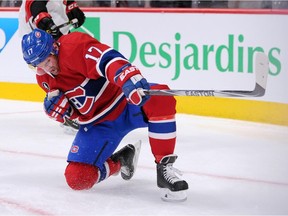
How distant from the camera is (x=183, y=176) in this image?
298 cm

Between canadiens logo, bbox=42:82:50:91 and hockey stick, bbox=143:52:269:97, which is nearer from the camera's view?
hockey stick, bbox=143:52:269:97

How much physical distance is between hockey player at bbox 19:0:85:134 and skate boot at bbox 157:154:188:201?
135cm

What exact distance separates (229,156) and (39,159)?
888mm

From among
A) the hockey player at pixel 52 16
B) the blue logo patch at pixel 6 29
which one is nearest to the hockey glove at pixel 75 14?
the hockey player at pixel 52 16

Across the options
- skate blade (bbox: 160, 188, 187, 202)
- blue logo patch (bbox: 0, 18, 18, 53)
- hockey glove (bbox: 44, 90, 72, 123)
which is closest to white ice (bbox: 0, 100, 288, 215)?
skate blade (bbox: 160, 188, 187, 202)

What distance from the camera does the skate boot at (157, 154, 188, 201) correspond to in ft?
8.24

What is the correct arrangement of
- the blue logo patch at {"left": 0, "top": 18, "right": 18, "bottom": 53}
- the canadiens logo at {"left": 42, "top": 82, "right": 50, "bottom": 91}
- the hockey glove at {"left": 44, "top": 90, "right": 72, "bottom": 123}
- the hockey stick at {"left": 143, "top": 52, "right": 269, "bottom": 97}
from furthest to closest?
the blue logo patch at {"left": 0, "top": 18, "right": 18, "bottom": 53} < the canadiens logo at {"left": 42, "top": 82, "right": 50, "bottom": 91} < the hockey glove at {"left": 44, "top": 90, "right": 72, "bottom": 123} < the hockey stick at {"left": 143, "top": 52, "right": 269, "bottom": 97}

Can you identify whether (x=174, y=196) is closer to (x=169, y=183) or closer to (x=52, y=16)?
(x=169, y=183)

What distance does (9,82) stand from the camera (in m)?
5.54

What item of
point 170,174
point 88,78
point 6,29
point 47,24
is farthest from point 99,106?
point 6,29

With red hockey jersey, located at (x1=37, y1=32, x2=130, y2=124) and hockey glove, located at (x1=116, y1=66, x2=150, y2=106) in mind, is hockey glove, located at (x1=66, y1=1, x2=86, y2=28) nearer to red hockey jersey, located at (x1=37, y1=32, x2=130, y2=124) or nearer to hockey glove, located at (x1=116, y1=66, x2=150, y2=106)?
red hockey jersey, located at (x1=37, y1=32, x2=130, y2=124)

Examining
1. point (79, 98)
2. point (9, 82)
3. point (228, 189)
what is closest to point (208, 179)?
point (228, 189)

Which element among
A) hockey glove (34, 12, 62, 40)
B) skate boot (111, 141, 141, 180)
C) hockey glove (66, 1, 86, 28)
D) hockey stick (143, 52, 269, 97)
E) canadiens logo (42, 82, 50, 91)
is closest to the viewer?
hockey stick (143, 52, 269, 97)

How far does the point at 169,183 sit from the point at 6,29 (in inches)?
131
